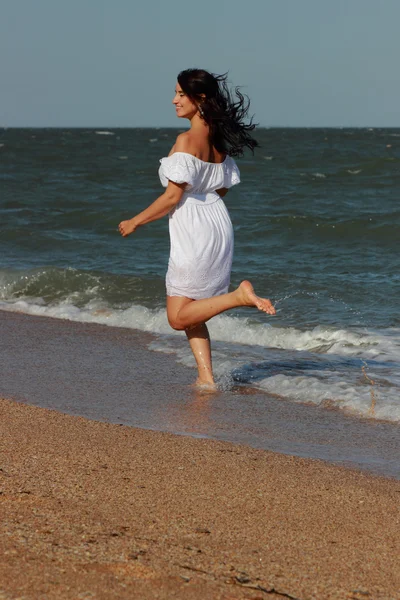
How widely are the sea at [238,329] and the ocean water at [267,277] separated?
23 millimetres

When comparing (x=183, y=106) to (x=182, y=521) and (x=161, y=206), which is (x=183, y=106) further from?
(x=182, y=521)

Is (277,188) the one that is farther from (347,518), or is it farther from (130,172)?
(347,518)

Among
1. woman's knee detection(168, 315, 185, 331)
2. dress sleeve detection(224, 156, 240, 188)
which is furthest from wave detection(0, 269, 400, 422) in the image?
dress sleeve detection(224, 156, 240, 188)

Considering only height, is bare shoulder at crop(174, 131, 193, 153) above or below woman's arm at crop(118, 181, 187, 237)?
above

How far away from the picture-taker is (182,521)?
9.62 feet

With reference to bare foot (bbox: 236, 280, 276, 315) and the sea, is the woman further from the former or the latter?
the sea

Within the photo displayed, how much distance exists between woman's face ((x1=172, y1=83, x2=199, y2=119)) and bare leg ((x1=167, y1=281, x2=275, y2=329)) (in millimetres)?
951

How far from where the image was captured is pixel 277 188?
20109 mm

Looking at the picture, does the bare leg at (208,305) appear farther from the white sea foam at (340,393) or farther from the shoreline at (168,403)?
the white sea foam at (340,393)

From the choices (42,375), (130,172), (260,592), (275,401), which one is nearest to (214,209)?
(275,401)

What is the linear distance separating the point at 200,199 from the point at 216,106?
1.63ft

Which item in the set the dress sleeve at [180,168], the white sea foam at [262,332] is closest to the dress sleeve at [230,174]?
the dress sleeve at [180,168]

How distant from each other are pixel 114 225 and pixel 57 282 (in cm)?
491

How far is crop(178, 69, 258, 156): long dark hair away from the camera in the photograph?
473 cm
